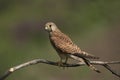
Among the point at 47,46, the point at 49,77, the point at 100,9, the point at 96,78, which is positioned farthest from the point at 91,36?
the point at 96,78

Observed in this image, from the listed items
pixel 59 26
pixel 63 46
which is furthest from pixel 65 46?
pixel 59 26

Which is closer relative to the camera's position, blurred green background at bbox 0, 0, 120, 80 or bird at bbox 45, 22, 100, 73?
bird at bbox 45, 22, 100, 73

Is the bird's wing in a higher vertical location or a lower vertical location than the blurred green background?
higher

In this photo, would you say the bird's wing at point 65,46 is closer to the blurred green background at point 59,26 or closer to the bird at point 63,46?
the bird at point 63,46

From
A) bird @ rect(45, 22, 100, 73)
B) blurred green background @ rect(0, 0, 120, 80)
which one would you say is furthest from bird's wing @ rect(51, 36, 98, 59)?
blurred green background @ rect(0, 0, 120, 80)

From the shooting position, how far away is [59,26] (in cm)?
1335

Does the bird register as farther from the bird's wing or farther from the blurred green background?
the blurred green background

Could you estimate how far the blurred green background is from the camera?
1071cm

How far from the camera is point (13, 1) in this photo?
1653 cm

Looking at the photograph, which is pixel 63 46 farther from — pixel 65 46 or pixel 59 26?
pixel 59 26

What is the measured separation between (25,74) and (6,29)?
3838mm

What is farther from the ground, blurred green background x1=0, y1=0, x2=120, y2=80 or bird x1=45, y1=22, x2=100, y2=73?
bird x1=45, y1=22, x2=100, y2=73

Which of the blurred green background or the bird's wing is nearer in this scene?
the bird's wing

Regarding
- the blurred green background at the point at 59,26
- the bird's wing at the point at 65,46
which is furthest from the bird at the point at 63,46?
the blurred green background at the point at 59,26
